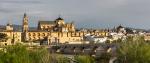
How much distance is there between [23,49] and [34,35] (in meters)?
59.8

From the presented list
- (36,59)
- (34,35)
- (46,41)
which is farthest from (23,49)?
(34,35)

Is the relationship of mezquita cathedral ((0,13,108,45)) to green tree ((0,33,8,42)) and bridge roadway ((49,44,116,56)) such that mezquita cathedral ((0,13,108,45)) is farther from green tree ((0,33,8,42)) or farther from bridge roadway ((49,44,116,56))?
bridge roadway ((49,44,116,56))

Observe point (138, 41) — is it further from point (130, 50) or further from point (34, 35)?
point (34, 35)

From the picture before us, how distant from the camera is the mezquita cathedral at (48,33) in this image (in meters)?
93.8

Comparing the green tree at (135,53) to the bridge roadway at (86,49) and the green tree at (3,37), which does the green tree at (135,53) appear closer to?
the bridge roadway at (86,49)

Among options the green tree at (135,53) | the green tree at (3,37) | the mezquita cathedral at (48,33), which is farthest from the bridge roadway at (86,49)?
the green tree at (135,53)

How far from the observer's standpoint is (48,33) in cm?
10131

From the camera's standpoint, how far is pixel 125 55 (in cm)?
4078

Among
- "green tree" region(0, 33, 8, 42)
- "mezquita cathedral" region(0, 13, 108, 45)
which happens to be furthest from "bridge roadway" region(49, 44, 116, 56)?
"mezquita cathedral" region(0, 13, 108, 45)

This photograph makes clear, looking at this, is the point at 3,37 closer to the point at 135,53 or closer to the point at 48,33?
the point at 48,33

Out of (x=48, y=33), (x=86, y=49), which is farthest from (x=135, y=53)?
(x=48, y=33)

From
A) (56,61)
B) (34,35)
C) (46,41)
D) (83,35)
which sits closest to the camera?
(56,61)

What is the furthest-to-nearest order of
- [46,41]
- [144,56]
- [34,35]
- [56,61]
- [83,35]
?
[83,35] < [34,35] < [46,41] < [56,61] < [144,56]

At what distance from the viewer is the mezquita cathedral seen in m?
93.8
